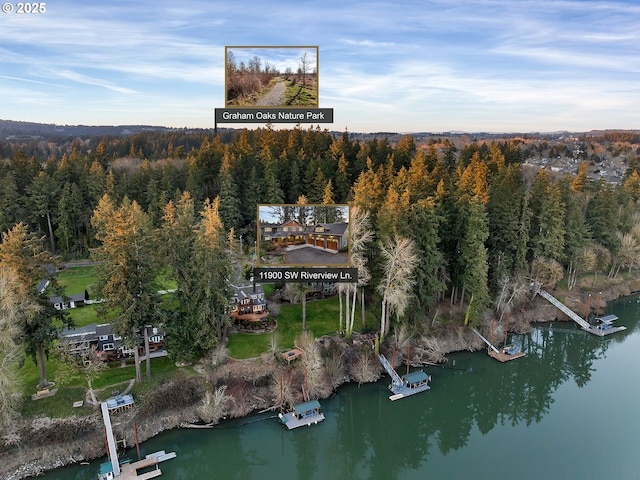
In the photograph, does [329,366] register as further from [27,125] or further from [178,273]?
[27,125]

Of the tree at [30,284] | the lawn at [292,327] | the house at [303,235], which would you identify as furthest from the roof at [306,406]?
the tree at [30,284]

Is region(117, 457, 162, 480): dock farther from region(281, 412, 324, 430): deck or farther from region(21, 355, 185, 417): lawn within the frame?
region(281, 412, 324, 430): deck

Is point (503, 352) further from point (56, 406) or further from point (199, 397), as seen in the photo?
point (56, 406)

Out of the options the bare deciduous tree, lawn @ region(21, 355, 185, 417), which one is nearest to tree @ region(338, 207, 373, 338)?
the bare deciduous tree

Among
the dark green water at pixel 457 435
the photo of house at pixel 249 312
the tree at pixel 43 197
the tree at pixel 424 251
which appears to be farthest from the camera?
the tree at pixel 43 197

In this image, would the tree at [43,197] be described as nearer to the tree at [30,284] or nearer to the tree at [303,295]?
the tree at [30,284]

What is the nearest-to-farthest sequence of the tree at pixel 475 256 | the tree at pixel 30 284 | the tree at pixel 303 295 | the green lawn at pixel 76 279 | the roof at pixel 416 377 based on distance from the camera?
the tree at pixel 30 284 → the roof at pixel 416 377 → the tree at pixel 303 295 → the tree at pixel 475 256 → the green lawn at pixel 76 279

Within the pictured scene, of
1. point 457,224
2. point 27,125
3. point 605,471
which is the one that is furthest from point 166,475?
point 27,125
